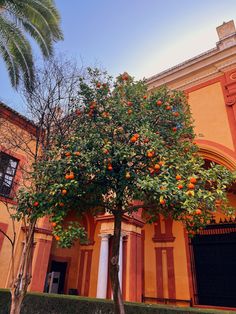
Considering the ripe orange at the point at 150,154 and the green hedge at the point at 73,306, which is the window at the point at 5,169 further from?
the ripe orange at the point at 150,154

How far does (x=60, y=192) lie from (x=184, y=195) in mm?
2042

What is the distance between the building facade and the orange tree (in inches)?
147

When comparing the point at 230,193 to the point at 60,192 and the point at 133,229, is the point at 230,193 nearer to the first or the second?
the point at 133,229

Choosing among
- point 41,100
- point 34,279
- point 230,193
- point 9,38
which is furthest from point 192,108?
point 34,279

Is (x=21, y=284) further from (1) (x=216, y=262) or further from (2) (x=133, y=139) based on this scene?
(1) (x=216, y=262)

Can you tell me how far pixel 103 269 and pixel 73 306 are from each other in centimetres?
205

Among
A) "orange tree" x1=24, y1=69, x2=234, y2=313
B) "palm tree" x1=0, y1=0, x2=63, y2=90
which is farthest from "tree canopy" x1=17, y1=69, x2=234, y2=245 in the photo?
"palm tree" x1=0, y1=0, x2=63, y2=90

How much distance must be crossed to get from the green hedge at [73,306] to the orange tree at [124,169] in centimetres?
172

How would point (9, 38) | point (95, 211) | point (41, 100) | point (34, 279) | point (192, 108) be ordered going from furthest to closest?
point (192, 108), point (34, 279), point (9, 38), point (41, 100), point (95, 211)

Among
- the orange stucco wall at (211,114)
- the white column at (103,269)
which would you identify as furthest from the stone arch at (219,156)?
the white column at (103,269)

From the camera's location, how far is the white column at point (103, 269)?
7.70 metres

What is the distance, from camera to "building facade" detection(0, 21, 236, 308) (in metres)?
8.58

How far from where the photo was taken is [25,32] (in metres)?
7.99

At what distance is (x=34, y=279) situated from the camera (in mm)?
9477
